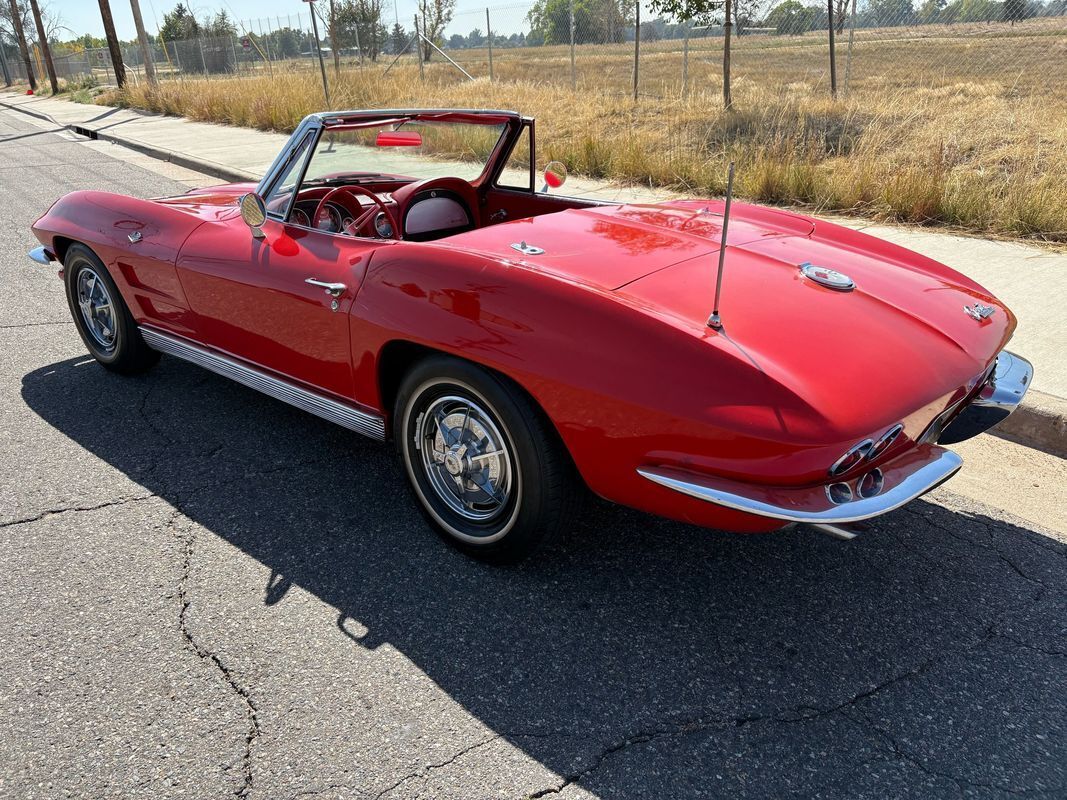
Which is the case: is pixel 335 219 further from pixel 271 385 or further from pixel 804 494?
pixel 804 494

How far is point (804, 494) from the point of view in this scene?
6.86 feet

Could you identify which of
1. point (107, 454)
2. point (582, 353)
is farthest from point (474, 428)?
point (107, 454)

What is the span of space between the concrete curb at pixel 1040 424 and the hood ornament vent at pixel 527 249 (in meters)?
2.29

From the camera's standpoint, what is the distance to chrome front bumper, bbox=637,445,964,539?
2045mm

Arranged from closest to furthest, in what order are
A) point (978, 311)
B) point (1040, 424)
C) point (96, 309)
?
point (978, 311) → point (1040, 424) → point (96, 309)

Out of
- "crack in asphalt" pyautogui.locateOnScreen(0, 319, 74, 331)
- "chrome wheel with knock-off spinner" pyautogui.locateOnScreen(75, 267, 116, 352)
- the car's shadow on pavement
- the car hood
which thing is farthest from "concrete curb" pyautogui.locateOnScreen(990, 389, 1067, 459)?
"crack in asphalt" pyautogui.locateOnScreen(0, 319, 74, 331)

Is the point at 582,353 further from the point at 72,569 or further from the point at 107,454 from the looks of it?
the point at 107,454

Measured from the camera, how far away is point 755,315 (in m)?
2.41

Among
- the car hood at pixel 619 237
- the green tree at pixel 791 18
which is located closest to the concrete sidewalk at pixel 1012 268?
the car hood at pixel 619 237

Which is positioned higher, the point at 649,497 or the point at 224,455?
the point at 649,497

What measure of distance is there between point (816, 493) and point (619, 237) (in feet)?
4.27

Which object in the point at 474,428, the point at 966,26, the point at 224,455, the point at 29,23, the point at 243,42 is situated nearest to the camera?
the point at 474,428

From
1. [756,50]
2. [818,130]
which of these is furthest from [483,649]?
[756,50]

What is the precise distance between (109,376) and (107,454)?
99 cm
